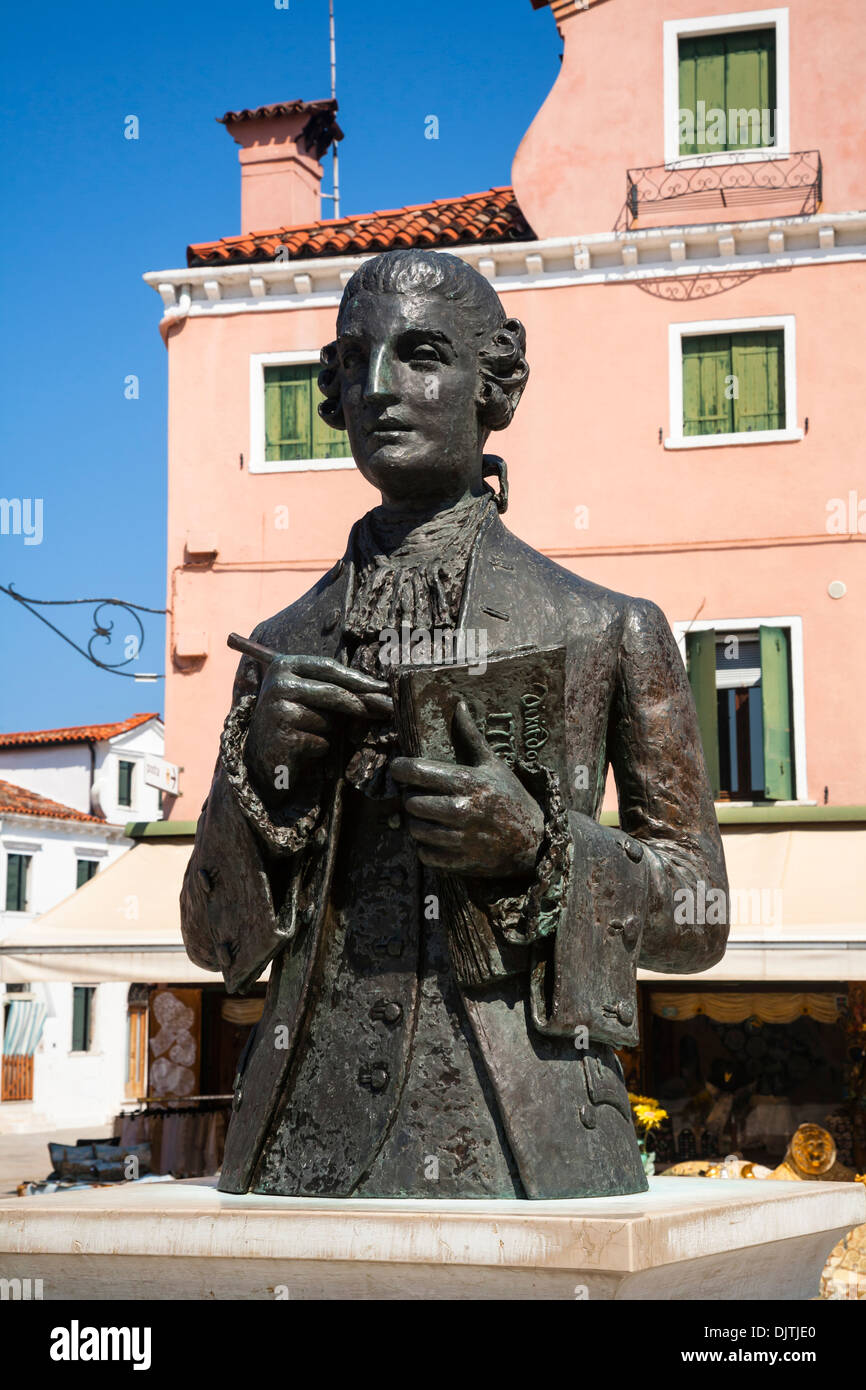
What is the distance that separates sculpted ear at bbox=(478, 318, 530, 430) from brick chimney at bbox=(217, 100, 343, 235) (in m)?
15.6

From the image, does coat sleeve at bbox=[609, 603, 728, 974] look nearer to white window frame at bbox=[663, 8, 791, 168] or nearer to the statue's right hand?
the statue's right hand

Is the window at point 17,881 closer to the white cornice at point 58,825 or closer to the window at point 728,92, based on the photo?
the white cornice at point 58,825

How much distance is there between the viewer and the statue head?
3205 millimetres

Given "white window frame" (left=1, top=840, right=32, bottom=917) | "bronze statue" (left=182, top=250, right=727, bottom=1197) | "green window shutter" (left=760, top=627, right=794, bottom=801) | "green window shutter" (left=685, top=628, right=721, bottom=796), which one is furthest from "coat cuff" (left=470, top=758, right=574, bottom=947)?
"white window frame" (left=1, top=840, right=32, bottom=917)

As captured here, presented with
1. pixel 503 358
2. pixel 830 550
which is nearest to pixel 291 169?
pixel 830 550

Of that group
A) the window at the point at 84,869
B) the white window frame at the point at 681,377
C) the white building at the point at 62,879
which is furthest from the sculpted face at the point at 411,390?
the window at the point at 84,869

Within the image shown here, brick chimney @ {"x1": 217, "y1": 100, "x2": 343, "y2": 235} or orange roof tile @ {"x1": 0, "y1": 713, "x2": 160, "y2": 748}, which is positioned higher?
brick chimney @ {"x1": 217, "y1": 100, "x2": 343, "y2": 235}

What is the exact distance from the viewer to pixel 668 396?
16.0 m

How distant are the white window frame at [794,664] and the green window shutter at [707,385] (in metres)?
1.72

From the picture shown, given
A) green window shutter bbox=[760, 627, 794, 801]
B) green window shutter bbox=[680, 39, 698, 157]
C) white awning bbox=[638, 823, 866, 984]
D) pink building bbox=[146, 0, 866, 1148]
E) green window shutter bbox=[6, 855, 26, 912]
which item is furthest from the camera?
green window shutter bbox=[6, 855, 26, 912]

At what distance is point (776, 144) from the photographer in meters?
15.9

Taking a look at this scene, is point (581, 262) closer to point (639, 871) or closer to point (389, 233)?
point (389, 233)

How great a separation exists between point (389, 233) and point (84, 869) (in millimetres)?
22530

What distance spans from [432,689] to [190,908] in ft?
2.26
